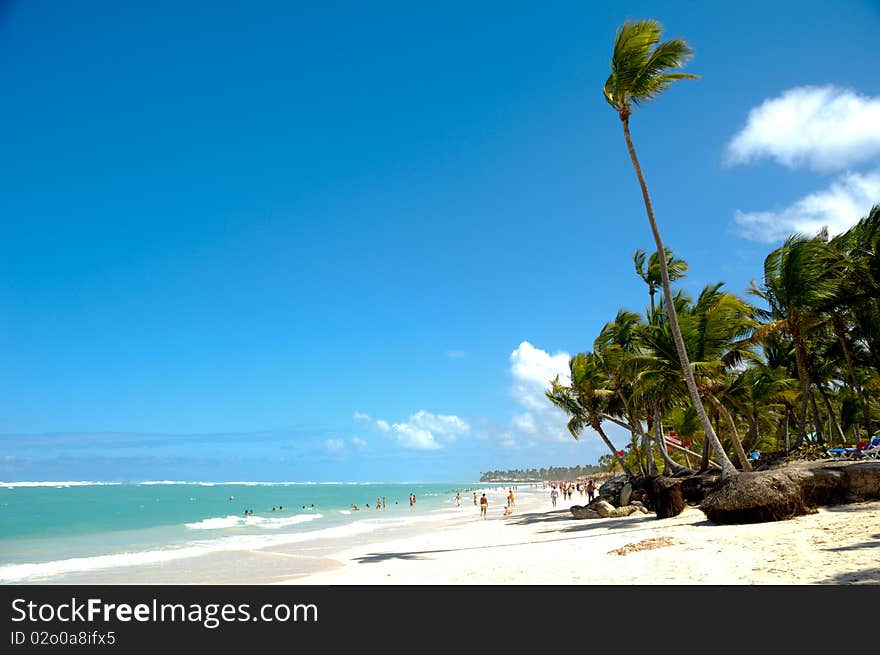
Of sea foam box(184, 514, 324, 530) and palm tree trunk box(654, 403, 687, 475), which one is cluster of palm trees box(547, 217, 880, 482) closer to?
palm tree trunk box(654, 403, 687, 475)

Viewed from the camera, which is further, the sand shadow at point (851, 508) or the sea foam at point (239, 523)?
the sea foam at point (239, 523)

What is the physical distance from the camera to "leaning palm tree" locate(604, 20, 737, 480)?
14.8m

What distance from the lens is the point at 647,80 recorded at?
15.2m

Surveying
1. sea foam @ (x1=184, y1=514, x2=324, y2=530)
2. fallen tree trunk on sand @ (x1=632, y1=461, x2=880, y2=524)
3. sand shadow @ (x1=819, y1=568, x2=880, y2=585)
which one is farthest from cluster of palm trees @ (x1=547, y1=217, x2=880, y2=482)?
sea foam @ (x1=184, y1=514, x2=324, y2=530)

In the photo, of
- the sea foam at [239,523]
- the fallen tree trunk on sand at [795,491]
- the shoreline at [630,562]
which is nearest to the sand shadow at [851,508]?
the shoreline at [630,562]

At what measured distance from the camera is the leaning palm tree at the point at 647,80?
14812 millimetres

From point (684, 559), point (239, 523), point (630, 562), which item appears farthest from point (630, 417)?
point (239, 523)

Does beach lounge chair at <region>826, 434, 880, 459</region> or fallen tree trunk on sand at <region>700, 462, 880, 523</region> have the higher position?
beach lounge chair at <region>826, 434, 880, 459</region>

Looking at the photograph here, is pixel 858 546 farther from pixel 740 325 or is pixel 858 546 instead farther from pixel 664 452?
pixel 664 452

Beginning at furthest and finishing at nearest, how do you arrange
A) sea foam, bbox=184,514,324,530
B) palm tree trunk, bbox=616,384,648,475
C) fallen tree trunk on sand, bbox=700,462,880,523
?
sea foam, bbox=184,514,324,530 < palm tree trunk, bbox=616,384,648,475 < fallen tree trunk on sand, bbox=700,462,880,523

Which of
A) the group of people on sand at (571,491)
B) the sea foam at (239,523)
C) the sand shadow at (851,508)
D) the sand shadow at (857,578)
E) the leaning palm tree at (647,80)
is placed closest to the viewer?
the sand shadow at (857,578)

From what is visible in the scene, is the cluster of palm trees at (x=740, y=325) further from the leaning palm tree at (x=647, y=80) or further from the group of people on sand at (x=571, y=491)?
the group of people on sand at (x=571, y=491)
